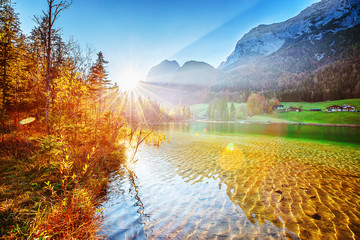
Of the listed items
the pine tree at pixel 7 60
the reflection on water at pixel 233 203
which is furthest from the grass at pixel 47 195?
the pine tree at pixel 7 60

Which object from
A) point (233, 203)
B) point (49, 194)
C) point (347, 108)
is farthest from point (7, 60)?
point (347, 108)

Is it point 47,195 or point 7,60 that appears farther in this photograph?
point 7,60

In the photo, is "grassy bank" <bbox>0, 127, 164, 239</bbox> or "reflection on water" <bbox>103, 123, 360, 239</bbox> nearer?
"grassy bank" <bbox>0, 127, 164, 239</bbox>

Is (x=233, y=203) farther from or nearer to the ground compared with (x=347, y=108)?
nearer to the ground

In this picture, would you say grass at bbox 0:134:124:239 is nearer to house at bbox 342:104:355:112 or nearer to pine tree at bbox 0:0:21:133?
pine tree at bbox 0:0:21:133

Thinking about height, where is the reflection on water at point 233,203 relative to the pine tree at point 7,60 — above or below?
below

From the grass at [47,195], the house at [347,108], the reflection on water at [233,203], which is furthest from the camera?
the house at [347,108]

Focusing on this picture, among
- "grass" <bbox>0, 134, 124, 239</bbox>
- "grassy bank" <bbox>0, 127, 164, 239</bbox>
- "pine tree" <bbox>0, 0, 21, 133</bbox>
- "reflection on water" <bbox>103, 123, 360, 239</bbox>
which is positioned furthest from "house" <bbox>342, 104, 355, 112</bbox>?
"pine tree" <bbox>0, 0, 21, 133</bbox>

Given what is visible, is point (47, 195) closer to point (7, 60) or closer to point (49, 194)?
point (49, 194)

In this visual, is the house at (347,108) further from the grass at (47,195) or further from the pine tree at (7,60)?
the pine tree at (7,60)

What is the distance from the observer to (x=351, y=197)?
20.6ft

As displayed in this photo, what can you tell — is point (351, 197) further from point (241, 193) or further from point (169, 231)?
point (169, 231)

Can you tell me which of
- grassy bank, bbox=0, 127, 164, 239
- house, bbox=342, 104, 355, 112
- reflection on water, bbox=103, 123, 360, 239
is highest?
house, bbox=342, 104, 355, 112

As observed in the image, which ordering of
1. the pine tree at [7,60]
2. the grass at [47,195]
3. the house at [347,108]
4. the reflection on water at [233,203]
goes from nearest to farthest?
1. the grass at [47,195]
2. the reflection on water at [233,203]
3. the pine tree at [7,60]
4. the house at [347,108]
